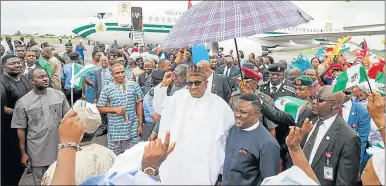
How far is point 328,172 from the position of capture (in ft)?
10.3

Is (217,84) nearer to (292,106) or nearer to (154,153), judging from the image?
(292,106)

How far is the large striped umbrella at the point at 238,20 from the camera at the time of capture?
3.28m

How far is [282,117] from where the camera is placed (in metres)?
4.31

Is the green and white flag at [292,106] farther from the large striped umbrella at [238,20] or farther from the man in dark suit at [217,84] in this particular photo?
the large striped umbrella at [238,20]

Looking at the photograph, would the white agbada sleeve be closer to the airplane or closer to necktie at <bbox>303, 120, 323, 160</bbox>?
necktie at <bbox>303, 120, 323, 160</bbox>

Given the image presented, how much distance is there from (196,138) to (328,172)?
1.08 meters

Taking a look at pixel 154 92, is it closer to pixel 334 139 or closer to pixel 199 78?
pixel 199 78

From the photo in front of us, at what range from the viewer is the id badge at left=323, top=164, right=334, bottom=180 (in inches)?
124

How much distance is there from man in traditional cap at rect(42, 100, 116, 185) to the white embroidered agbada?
0.82 meters

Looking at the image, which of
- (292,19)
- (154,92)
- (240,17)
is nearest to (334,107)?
(292,19)

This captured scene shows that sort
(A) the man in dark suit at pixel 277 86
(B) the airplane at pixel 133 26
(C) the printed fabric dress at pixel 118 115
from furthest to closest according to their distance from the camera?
1. (B) the airplane at pixel 133 26
2. (A) the man in dark suit at pixel 277 86
3. (C) the printed fabric dress at pixel 118 115

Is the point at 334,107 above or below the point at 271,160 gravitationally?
above

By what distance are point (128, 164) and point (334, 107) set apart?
2.02 meters

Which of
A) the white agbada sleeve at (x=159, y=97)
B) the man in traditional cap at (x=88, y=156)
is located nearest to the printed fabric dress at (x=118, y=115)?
the white agbada sleeve at (x=159, y=97)
